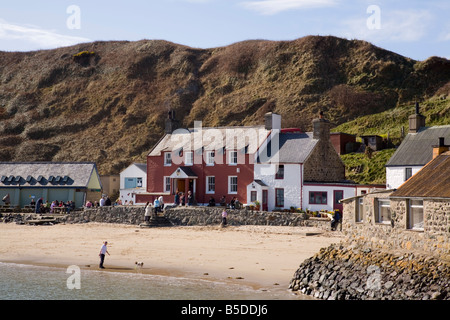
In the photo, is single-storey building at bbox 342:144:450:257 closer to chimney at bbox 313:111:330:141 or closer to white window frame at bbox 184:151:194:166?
chimney at bbox 313:111:330:141

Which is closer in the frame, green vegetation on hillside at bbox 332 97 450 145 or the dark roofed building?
the dark roofed building

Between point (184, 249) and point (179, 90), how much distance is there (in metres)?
66.6

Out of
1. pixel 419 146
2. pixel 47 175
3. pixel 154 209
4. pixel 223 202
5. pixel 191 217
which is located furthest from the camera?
pixel 47 175

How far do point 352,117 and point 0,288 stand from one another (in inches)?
2424

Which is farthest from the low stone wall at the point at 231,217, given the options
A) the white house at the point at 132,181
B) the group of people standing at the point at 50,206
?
the white house at the point at 132,181

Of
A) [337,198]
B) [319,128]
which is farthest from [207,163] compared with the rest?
[337,198]

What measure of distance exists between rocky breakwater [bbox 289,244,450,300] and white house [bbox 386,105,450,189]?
1944 centimetres

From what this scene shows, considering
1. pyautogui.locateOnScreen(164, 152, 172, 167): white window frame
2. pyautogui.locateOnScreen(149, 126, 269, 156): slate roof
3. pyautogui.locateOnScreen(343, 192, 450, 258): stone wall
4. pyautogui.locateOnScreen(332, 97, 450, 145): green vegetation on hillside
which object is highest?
pyautogui.locateOnScreen(332, 97, 450, 145): green vegetation on hillside

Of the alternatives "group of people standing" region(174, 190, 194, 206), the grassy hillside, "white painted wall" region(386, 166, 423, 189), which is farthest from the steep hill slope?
"white painted wall" region(386, 166, 423, 189)

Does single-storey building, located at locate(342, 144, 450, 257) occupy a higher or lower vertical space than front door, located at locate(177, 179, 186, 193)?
lower

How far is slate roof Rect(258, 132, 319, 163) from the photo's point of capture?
129 ft

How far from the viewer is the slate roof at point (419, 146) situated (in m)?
37.1

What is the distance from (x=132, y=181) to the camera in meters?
52.9

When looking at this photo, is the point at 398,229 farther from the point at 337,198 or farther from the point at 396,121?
the point at 396,121
